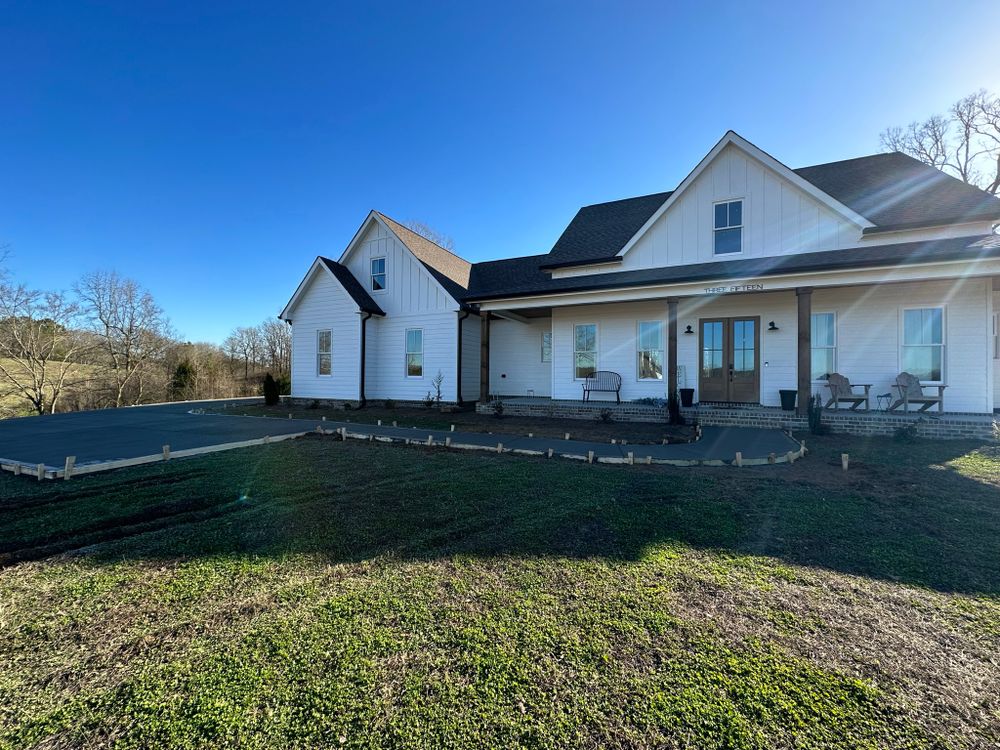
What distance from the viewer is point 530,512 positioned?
4.36 meters

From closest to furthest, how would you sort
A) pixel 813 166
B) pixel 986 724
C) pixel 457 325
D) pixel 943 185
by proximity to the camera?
1. pixel 986 724
2. pixel 943 185
3. pixel 813 166
4. pixel 457 325

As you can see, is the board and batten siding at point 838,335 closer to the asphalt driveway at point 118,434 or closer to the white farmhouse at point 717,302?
the white farmhouse at point 717,302

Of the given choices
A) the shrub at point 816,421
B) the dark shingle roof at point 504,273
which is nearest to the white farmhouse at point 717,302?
the shrub at point 816,421

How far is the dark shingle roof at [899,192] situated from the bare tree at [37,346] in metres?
39.0

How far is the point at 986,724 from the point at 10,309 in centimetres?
3781

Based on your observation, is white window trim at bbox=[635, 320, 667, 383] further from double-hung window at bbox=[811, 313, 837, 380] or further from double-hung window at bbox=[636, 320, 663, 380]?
double-hung window at bbox=[811, 313, 837, 380]

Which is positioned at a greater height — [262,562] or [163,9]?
[163,9]

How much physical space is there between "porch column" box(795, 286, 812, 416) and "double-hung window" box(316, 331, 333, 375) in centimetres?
1593

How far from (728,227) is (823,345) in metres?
4.23

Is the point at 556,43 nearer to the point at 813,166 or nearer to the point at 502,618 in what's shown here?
the point at 813,166

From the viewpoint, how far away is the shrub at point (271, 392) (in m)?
16.9

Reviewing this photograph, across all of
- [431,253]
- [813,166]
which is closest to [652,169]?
[813,166]

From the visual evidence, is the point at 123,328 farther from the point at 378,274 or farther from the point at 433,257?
the point at 433,257

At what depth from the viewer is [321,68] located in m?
12.3
